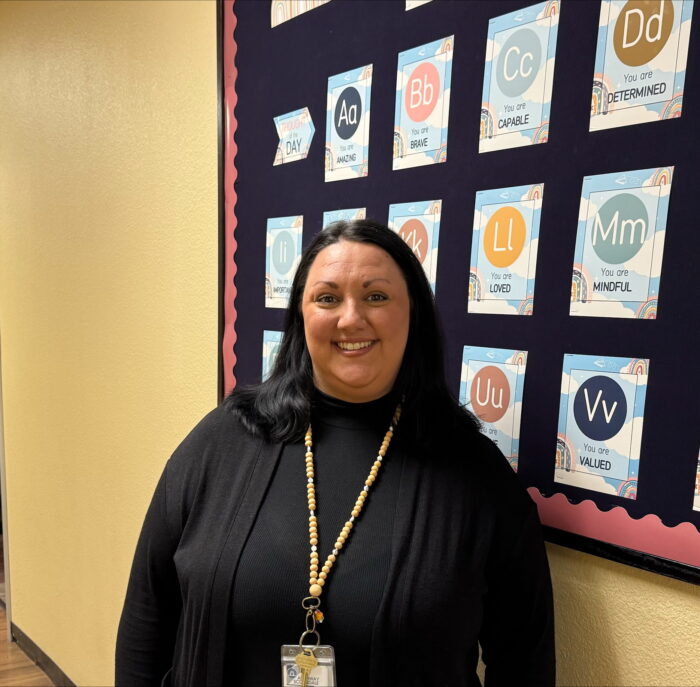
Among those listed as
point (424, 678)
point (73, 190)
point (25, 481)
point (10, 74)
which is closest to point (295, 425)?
point (424, 678)

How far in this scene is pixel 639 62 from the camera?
1005mm

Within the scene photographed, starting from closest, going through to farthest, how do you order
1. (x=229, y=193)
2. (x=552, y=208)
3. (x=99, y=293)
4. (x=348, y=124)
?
(x=552, y=208) < (x=348, y=124) < (x=229, y=193) < (x=99, y=293)

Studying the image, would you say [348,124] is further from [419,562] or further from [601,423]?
[419,562]

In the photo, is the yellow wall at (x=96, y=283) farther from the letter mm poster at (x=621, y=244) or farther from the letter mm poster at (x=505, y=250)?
the letter mm poster at (x=621, y=244)

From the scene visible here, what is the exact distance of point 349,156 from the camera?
1.43 metres

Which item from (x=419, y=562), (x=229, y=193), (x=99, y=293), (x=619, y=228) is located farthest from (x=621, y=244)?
(x=99, y=293)

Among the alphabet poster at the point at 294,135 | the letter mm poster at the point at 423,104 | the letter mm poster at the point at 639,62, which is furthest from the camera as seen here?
the alphabet poster at the point at 294,135

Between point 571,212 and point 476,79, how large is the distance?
→ 12.7 inches

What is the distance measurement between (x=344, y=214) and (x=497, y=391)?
53cm

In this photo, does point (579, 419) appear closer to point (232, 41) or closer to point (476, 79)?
point (476, 79)

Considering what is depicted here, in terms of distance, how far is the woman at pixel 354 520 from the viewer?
0.99 metres

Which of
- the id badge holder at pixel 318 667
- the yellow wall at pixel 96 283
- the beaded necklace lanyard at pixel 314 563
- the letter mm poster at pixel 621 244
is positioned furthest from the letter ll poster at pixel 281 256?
the id badge holder at pixel 318 667

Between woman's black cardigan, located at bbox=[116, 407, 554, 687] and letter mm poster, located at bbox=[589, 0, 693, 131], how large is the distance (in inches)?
22.7

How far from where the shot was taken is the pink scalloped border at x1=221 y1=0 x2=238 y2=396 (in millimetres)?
1698
